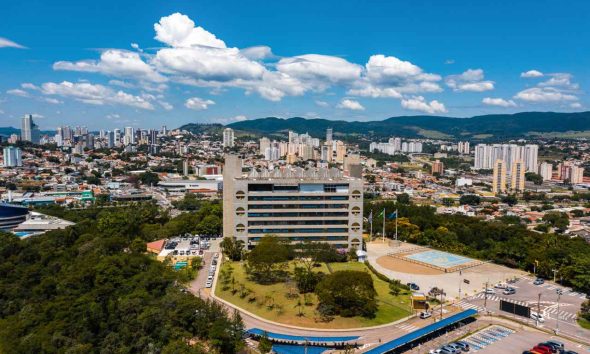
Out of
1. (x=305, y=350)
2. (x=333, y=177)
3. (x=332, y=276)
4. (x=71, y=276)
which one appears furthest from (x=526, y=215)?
(x=71, y=276)

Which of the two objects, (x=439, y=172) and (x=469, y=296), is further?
(x=439, y=172)

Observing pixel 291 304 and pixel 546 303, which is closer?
pixel 291 304

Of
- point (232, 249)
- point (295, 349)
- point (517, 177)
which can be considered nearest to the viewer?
point (295, 349)

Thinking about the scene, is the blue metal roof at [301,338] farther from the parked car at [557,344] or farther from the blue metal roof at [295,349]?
the parked car at [557,344]

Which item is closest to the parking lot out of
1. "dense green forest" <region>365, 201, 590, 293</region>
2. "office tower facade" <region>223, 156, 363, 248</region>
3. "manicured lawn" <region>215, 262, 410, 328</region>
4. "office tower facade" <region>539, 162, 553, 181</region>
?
"dense green forest" <region>365, 201, 590, 293</region>

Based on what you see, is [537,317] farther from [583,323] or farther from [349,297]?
[349,297]

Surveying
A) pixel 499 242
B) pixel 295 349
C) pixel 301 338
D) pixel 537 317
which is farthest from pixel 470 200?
pixel 295 349

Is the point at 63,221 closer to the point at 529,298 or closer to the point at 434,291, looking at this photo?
the point at 434,291
